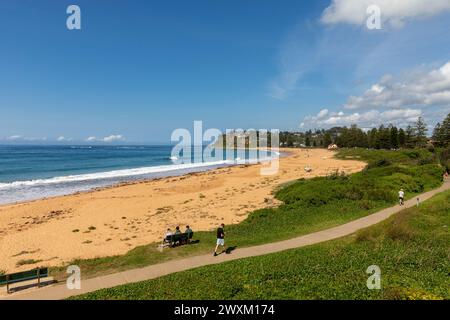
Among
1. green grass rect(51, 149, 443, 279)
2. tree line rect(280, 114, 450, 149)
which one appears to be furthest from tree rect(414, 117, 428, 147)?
green grass rect(51, 149, 443, 279)

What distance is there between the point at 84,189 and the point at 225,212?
25.7 m

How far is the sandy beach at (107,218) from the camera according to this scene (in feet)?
62.0

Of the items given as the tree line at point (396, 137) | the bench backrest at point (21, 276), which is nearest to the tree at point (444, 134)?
the tree line at point (396, 137)

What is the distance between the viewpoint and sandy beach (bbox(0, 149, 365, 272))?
1891cm

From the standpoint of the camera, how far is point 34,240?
21.2 metres

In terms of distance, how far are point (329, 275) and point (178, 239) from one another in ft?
29.1

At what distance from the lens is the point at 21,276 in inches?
492

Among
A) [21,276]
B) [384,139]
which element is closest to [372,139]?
[384,139]

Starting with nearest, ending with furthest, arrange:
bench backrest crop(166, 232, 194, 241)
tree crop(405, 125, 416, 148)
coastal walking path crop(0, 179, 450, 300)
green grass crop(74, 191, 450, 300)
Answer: green grass crop(74, 191, 450, 300) < coastal walking path crop(0, 179, 450, 300) < bench backrest crop(166, 232, 194, 241) < tree crop(405, 125, 416, 148)

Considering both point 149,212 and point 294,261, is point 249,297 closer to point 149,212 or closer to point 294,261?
point 294,261

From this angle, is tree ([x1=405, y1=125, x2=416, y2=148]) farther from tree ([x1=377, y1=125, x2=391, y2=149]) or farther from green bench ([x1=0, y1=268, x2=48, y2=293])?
green bench ([x1=0, y1=268, x2=48, y2=293])

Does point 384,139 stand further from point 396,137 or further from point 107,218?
point 107,218

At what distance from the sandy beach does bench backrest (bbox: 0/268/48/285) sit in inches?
153
